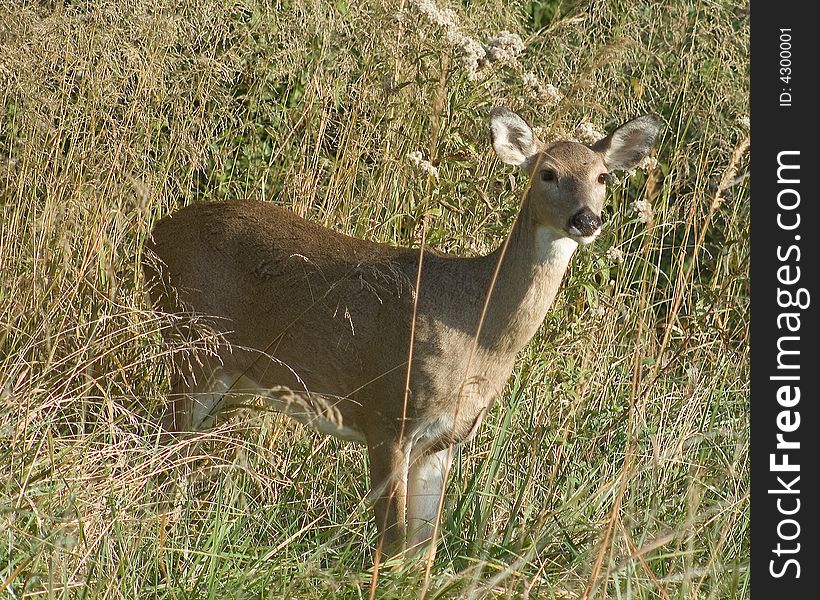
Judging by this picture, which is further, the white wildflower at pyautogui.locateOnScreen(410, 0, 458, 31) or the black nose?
the white wildflower at pyautogui.locateOnScreen(410, 0, 458, 31)

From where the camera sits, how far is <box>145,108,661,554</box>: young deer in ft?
14.0

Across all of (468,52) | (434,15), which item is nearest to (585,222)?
(468,52)

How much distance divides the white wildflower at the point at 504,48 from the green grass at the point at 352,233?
0.16 meters

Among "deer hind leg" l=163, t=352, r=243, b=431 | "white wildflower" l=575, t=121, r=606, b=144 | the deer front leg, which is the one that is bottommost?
the deer front leg

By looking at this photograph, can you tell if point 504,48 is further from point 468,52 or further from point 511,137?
point 511,137

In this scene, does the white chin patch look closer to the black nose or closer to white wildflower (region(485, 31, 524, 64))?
the black nose

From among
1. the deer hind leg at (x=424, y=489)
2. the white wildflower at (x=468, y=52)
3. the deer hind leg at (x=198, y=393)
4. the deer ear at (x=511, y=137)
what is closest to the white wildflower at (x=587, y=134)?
the deer ear at (x=511, y=137)

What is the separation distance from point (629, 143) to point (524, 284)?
0.73 meters

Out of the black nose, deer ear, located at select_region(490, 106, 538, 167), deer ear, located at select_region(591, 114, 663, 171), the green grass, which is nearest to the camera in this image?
the green grass

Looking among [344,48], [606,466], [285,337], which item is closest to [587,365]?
[606,466]

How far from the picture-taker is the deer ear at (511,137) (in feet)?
14.3

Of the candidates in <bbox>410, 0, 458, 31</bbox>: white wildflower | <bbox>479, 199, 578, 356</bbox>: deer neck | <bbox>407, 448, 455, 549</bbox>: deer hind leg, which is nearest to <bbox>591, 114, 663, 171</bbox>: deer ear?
<bbox>479, 199, 578, 356</bbox>: deer neck

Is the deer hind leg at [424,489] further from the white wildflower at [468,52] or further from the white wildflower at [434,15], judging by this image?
the white wildflower at [434,15]
